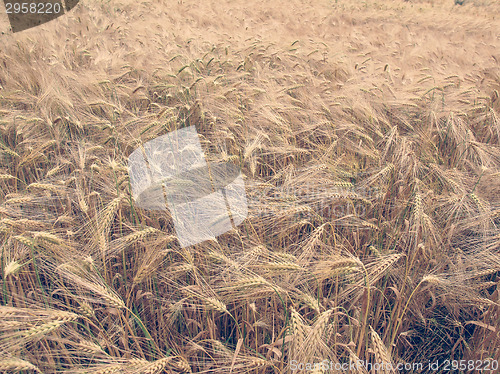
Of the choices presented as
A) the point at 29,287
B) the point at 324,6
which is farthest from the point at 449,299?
the point at 324,6

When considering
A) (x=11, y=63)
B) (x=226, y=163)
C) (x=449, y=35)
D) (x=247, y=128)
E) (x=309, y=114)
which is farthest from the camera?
(x=449, y=35)

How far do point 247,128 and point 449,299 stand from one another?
5.00 ft

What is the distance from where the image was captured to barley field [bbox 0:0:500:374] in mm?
1102

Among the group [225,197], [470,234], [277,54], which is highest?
[277,54]

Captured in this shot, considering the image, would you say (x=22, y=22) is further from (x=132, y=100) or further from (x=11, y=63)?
(x=132, y=100)

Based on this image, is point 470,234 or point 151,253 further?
point 470,234

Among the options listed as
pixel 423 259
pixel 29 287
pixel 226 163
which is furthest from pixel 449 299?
pixel 29 287

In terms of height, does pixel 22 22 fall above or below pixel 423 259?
above

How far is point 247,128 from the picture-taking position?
2.19 meters

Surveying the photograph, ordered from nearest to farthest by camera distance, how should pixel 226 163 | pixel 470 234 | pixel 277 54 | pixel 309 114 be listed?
1. pixel 470 234
2. pixel 226 163
3. pixel 309 114
4. pixel 277 54

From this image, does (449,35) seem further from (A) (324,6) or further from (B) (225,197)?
(B) (225,197)

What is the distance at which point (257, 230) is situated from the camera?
4.99 ft

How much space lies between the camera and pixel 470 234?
163 cm

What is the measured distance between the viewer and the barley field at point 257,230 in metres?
1.10
